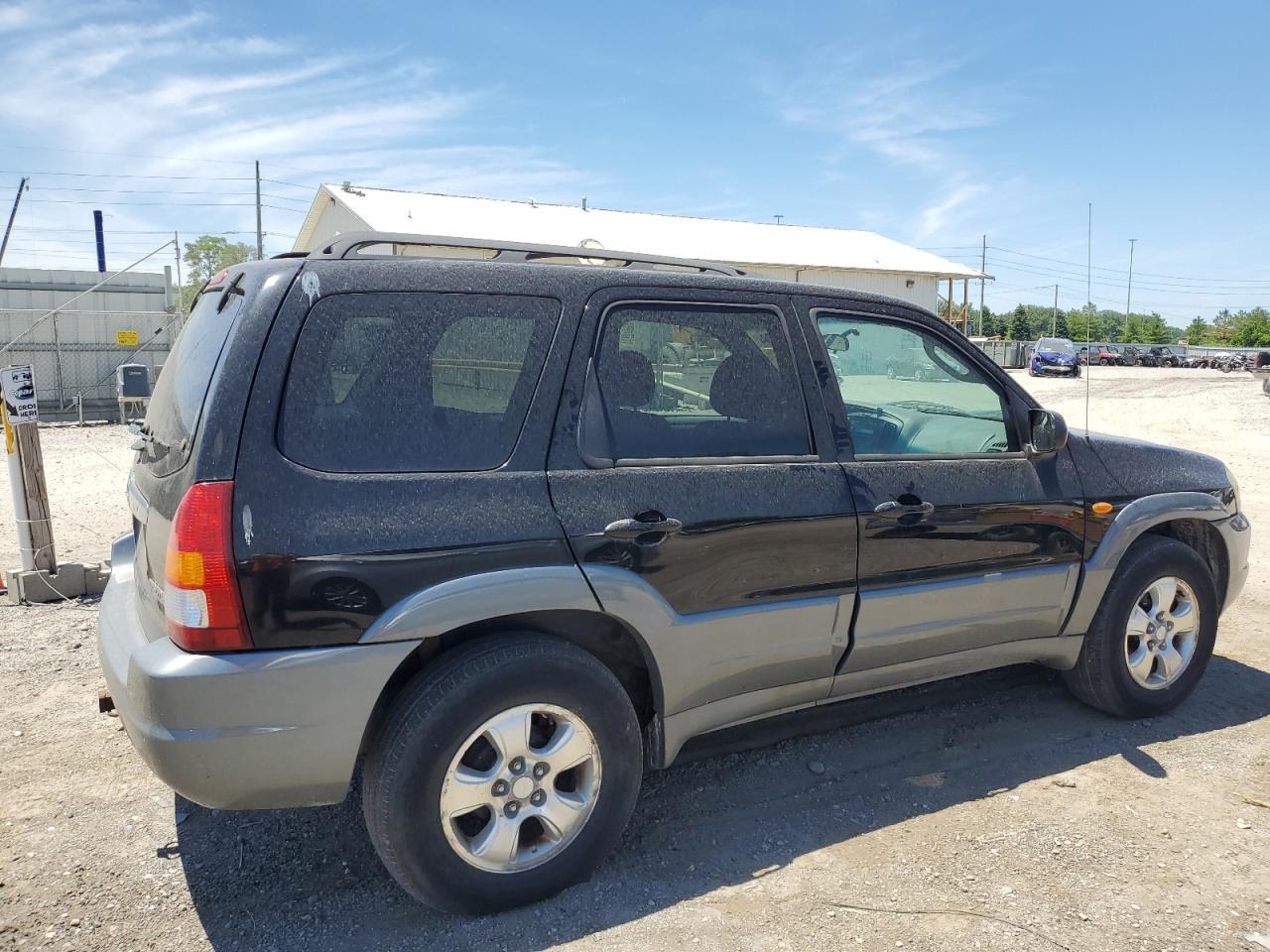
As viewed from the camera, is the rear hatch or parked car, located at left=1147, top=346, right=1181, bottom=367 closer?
the rear hatch

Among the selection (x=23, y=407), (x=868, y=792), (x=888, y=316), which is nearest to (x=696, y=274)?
(x=888, y=316)

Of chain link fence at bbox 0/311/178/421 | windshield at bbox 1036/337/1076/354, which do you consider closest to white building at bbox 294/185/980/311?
windshield at bbox 1036/337/1076/354

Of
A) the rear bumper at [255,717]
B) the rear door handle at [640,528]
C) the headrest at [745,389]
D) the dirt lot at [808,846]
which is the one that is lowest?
the dirt lot at [808,846]

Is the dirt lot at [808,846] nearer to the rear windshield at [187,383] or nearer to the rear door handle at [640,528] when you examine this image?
the rear door handle at [640,528]

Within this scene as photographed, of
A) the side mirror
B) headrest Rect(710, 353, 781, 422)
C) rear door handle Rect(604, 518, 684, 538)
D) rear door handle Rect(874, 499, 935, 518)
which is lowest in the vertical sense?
rear door handle Rect(874, 499, 935, 518)

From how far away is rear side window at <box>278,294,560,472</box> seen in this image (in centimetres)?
265

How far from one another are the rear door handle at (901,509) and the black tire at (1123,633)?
1191 millimetres

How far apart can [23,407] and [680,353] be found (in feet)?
14.9

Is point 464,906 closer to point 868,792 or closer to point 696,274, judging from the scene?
point 868,792

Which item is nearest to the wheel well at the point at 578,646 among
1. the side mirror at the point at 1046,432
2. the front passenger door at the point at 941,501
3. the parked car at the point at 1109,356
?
the front passenger door at the point at 941,501

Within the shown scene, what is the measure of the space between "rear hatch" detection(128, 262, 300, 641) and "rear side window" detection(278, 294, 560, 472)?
0.44 feet

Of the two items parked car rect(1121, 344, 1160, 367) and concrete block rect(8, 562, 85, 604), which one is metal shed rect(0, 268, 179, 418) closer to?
concrete block rect(8, 562, 85, 604)

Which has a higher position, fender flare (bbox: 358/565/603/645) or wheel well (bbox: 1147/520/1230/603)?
fender flare (bbox: 358/565/603/645)

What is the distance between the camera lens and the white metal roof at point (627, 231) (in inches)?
1111
